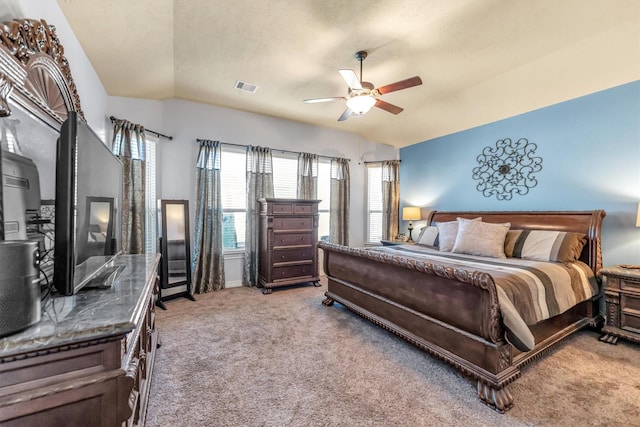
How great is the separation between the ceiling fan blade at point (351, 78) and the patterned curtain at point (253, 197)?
7.09 feet

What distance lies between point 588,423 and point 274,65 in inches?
149

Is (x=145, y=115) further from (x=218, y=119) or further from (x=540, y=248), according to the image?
(x=540, y=248)

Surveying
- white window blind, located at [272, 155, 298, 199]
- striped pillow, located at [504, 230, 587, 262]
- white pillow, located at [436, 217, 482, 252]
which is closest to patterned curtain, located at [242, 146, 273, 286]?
white window blind, located at [272, 155, 298, 199]

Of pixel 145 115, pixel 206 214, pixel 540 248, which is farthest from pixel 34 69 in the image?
pixel 540 248

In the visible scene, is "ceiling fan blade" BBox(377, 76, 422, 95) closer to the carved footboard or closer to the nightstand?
the carved footboard

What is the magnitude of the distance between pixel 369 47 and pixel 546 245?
275cm

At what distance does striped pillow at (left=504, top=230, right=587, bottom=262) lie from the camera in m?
2.75

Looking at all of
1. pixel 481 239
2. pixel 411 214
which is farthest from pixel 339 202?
pixel 481 239

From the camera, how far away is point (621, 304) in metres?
2.51

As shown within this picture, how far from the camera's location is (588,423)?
1564mm

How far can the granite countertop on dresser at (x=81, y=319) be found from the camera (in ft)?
2.51

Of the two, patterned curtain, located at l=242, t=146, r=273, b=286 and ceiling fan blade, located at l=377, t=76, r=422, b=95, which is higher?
ceiling fan blade, located at l=377, t=76, r=422, b=95

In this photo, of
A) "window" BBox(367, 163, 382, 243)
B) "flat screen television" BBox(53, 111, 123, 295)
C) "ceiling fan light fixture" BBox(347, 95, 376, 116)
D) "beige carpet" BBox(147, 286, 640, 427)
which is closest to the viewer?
A: "flat screen television" BBox(53, 111, 123, 295)

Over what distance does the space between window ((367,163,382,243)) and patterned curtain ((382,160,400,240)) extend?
0.15 m
